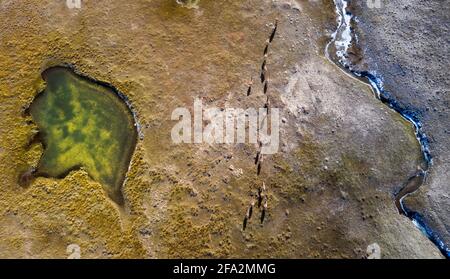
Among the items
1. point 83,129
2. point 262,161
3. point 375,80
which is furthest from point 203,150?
point 375,80

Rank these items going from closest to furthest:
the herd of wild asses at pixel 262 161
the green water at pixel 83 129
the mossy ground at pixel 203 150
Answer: the mossy ground at pixel 203 150, the herd of wild asses at pixel 262 161, the green water at pixel 83 129

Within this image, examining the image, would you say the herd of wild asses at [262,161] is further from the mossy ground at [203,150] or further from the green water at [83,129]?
the green water at [83,129]

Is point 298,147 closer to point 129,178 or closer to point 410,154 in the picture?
point 410,154

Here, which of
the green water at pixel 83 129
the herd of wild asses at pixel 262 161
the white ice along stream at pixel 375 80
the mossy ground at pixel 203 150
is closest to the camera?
the mossy ground at pixel 203 150

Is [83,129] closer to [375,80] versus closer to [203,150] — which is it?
[203,150]

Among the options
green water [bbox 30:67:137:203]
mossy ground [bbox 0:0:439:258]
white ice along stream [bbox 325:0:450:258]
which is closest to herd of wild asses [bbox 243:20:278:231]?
mossy ground [bbox 0:0:439:258]

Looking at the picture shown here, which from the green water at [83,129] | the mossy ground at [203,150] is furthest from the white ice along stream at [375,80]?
the green water at [83,129]

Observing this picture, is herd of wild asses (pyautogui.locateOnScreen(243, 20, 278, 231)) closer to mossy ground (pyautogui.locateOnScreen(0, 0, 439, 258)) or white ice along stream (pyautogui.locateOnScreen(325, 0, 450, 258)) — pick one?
mossy ground (pyautogui.locateOnScreen(0, 0, 439, 258))
